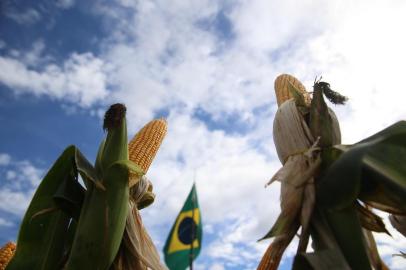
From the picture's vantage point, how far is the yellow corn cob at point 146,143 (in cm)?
259

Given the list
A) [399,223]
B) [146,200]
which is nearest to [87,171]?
[146,200]

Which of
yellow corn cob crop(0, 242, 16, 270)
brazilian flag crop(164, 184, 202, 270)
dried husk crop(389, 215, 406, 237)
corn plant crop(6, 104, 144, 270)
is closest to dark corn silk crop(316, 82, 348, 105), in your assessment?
dried husk crop(389, 215, 406, 237)

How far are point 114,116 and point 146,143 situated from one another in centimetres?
71

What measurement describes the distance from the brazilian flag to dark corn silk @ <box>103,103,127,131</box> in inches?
252

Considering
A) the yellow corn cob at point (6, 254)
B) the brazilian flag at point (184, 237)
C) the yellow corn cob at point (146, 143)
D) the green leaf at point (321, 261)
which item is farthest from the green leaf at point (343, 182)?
the brazilian flag at point (184, 237)

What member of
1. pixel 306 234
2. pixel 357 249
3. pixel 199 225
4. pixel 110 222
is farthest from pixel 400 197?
pixel 199 225

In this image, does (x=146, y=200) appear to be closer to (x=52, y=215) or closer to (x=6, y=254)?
(x=52, y=215)

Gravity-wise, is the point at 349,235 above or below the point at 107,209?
below

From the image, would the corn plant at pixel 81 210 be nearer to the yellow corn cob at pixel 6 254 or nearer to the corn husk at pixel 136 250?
the corn husk at pixel 136 250

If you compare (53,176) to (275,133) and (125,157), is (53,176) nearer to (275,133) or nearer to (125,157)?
(125,157)

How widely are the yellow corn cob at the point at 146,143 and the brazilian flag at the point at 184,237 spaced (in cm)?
550

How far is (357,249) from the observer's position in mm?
1335

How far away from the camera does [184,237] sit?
876 centimetres

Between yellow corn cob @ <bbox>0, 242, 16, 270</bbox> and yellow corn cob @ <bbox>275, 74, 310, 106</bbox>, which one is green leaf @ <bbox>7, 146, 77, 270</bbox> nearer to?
yellow corn cob @ <bbox>0, 242, 16, 270</bbox>
